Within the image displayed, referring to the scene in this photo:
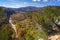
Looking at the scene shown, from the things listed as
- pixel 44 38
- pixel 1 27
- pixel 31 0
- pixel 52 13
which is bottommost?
pixel 44 38

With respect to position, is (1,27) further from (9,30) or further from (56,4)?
(56,4)

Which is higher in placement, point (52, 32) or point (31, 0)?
point (31, 0)

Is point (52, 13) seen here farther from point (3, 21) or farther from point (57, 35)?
point (3, 21)

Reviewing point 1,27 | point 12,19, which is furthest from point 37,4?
point 1,27

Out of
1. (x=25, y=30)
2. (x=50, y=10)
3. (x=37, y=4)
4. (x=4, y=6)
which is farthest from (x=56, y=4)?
(x=4, y=6)

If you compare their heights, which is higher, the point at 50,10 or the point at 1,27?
the point at 50,10

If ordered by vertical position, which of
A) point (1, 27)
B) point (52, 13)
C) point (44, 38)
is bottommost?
point (44, 38)
